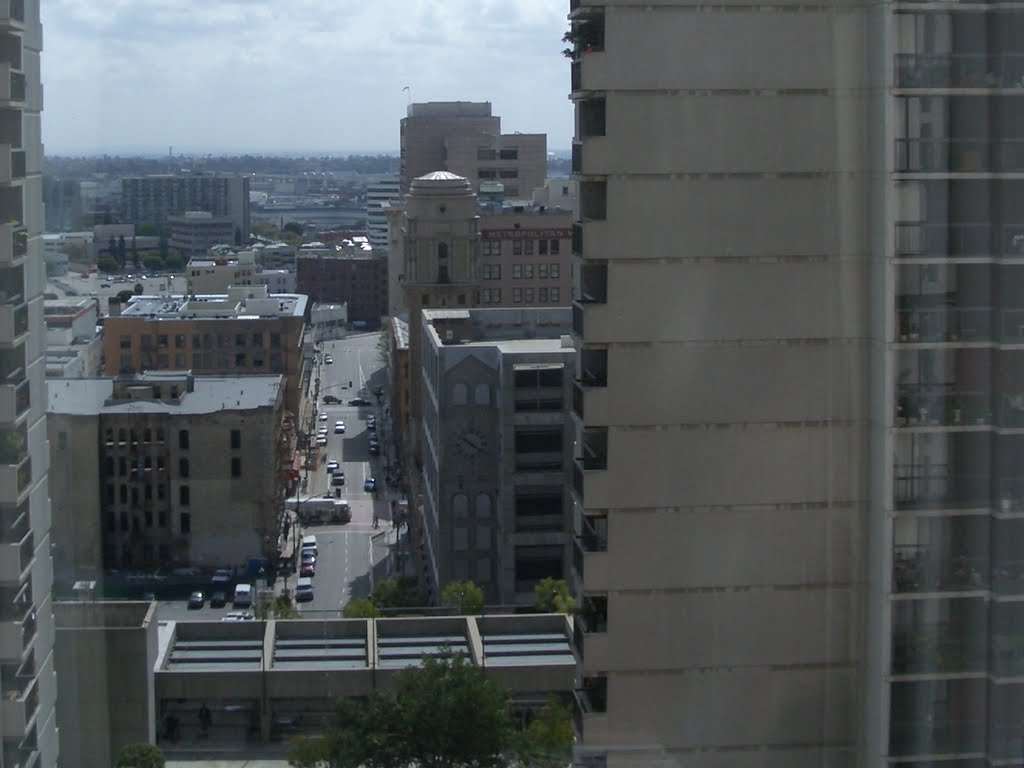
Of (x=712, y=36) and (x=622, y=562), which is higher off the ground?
(x=712, y=36)

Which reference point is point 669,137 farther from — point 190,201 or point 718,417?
point 190,201

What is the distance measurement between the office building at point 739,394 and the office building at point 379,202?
2879 centimetres

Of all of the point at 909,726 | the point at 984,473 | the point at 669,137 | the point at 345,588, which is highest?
the point at 669,137

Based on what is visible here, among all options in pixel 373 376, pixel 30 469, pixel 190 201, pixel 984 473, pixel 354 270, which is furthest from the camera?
pixel 354 270

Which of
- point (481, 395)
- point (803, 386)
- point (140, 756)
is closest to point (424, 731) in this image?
point (140, 756)

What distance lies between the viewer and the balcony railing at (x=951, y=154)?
2.56m

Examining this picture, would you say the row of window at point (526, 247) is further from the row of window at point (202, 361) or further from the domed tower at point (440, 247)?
the row of window at point (202, 361)

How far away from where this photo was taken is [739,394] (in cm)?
265

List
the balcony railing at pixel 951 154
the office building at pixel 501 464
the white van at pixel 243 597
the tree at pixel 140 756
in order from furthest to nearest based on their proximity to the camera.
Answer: the white van at pixel 243 597 → the office building at pixel 501 464 → the tree at pixel 140 756 → the balcony railing at pixel 951 154

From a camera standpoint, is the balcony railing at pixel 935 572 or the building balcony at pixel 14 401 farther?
the building balcony at pixel 14 401

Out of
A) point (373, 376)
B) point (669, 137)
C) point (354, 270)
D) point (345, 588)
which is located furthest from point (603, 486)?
point (354, 270)

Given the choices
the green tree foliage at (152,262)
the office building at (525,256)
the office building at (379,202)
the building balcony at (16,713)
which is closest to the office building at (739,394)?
the building balcony at (16,713)

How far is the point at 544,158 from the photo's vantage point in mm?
22234

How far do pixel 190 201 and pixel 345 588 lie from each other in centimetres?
1633
